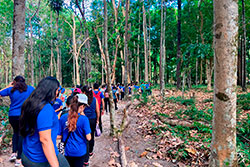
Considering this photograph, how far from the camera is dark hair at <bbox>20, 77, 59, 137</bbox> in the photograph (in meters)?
1.87

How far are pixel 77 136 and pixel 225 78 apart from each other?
2.80 meters

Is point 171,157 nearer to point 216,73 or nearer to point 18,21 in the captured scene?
point 216,73

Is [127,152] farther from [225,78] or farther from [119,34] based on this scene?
[119,34]

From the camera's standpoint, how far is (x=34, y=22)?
82.6 feet

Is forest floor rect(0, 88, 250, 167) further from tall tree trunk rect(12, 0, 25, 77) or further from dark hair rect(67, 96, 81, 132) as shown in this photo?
tall tree trunk rect(12, 0, 25, 77)

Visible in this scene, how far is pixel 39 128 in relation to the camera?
6.06 feet

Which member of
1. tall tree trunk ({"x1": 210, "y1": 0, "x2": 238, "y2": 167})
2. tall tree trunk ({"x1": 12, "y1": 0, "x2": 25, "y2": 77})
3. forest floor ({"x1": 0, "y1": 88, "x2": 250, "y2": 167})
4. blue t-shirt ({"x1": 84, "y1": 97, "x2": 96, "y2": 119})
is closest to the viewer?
tall tree trunk ({"x1": 210, "y1": 0, "x2": 238, "y2": 167})

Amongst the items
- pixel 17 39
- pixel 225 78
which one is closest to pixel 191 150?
pixel 225 78

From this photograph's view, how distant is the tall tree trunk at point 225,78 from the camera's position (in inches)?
113

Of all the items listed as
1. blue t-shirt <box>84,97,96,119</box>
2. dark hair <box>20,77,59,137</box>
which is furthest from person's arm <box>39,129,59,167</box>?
blue t-shirt <box>84,97,96,119</box>

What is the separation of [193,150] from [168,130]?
163cm

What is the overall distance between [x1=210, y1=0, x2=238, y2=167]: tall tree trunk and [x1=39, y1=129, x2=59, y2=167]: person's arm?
2.74m

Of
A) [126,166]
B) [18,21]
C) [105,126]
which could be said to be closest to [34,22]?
[18,21]

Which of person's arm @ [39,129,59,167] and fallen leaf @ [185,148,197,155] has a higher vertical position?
person's arm @ [39,129,59,167]
